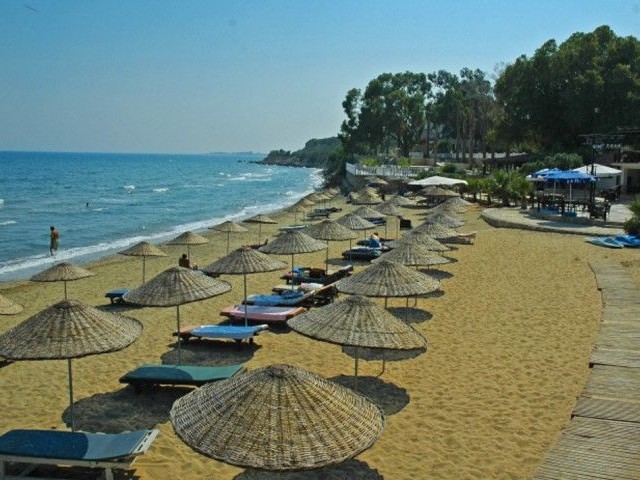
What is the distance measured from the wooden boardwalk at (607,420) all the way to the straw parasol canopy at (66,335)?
5018mm

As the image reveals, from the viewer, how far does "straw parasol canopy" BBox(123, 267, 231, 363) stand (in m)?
9.24

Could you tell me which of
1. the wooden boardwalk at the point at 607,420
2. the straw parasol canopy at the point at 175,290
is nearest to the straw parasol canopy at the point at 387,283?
the straw parasol canopy at the point at 175,290

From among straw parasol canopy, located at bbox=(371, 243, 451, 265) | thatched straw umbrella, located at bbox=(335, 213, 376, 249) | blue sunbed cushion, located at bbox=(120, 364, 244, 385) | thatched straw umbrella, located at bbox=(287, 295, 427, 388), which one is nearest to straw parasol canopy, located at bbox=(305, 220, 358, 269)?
thatched straw umbrella, located at bbox=(335, 213, 376, 249)

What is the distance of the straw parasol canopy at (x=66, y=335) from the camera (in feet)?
21.9

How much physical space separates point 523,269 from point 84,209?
41.8m

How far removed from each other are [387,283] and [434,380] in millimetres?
2023

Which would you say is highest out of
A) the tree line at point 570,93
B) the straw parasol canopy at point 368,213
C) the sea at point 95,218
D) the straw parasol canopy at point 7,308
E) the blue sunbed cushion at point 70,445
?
the tree line at point 570,93

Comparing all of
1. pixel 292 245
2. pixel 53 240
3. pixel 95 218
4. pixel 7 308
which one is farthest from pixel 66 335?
pixel 95 218

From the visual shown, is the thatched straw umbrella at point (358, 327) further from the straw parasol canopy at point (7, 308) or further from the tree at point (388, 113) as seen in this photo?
the tree at point (388, 113)

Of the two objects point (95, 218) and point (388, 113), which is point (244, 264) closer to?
point (95, 218)

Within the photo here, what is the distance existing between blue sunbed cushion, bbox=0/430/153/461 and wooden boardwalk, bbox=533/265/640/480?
14.0 feet

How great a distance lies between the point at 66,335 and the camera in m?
6.89

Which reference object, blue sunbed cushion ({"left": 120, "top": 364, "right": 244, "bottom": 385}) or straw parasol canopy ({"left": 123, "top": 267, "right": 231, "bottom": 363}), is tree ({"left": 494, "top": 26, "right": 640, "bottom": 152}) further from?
blue sunbed cushion ({"left": 120, "top": 364, "right": 244, "bottom": 385})

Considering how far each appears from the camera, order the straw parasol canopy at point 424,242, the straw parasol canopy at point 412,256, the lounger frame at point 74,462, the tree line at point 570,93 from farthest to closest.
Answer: the tree line at point 570,93 → the straw parasol canopy at point 424,242 → the straw parasol canopy at point 412,256 → the lounger frame at point 74,462
